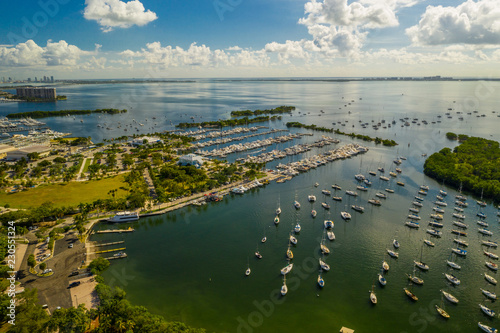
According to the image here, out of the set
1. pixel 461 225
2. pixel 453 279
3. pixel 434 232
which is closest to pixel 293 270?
pixel 453 279

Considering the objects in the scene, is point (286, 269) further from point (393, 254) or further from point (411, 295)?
point (393, 254)

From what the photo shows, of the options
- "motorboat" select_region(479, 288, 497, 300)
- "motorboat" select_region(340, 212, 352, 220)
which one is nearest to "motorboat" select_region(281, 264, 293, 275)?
"motorboat" select_region(340, 212, 352, 220)

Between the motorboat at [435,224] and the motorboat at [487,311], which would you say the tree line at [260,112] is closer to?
the motorboat at [435,224]

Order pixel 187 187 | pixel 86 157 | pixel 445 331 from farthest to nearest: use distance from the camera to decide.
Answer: pixel 86 157
pixel 187 187
pixel 445 331

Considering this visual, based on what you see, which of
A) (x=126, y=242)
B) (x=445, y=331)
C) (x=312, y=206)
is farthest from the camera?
(x=312, y=206)

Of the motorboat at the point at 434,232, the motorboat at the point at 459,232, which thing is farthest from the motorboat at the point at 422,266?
the motorboat at the point at 459,232

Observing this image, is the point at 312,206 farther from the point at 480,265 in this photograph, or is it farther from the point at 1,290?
the point at 1,290

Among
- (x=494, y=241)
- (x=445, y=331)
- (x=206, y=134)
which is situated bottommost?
(x=445, y=331)

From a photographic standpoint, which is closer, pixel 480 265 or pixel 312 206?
pixel 480 265

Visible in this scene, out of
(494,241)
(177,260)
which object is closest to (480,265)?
(494,241)
